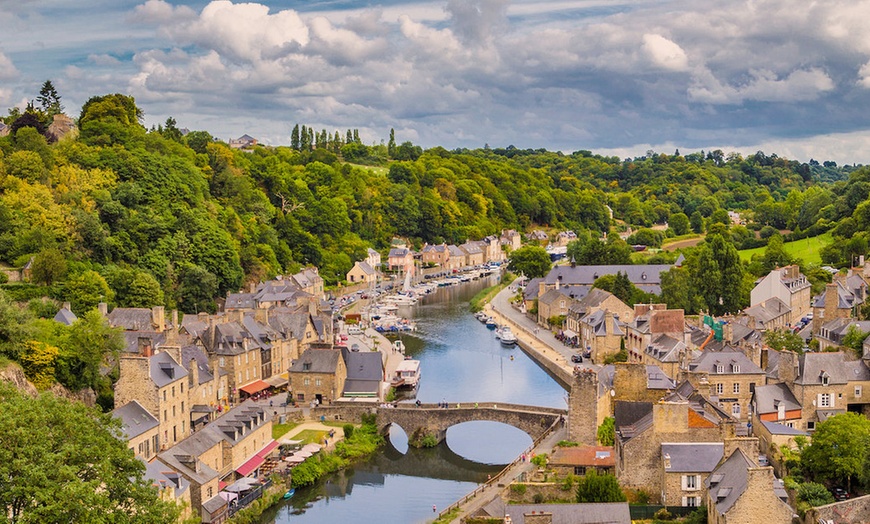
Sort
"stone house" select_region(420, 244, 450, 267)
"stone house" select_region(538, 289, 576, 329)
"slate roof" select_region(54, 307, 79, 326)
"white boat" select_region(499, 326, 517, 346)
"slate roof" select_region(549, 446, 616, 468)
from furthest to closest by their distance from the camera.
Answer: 1. "stone house" select_region(420, 244, 450, 267)
2. "stone house" select_region(538, 289, 576, 329)
3. "white boat" select_region(499, 326, 517, 346)
4. "slate roof" select_region(54, 307, 79, 326)
5. "slate roof" select_region(549, 446, 616, 468)

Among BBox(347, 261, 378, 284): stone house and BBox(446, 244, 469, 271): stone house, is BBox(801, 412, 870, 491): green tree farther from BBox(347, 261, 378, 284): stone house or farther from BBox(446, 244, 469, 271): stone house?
BBox(446, 244, 469, 271): stone house

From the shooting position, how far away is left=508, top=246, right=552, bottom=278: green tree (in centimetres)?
9244

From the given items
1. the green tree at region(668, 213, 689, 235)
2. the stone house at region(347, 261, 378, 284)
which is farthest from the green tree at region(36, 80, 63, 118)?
the green tree at region(668, 213, 689, 235)

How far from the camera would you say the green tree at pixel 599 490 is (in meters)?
30.6

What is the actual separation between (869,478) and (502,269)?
8639 cm

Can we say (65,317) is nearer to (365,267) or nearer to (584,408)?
(584,408)

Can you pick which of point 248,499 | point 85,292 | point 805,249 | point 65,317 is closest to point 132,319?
point 85,292

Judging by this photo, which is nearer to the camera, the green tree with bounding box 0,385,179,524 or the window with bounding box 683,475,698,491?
the green tree with bounding box 0,385,179,524

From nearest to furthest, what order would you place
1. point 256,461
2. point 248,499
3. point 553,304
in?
point 248,499 < point 256,461 < point 553,304

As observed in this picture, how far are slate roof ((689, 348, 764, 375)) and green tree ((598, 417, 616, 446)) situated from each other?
740 cm

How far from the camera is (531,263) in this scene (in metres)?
92.6

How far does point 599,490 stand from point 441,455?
1257 cm

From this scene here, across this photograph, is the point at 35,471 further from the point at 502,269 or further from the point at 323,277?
the point at 502,269

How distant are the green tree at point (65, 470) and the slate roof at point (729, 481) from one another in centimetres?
1543
